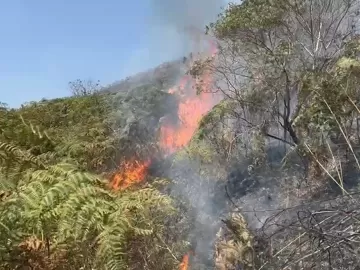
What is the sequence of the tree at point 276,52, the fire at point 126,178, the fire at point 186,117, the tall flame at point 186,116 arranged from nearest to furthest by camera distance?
the fire at point 126,178, the tree at point 276,52, the tall flame at point 186,116, the fire at point 186,117

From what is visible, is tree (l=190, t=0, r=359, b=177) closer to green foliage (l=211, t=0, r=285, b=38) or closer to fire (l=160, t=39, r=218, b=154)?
green foliage (l=211, t=0, r=285, b=38)

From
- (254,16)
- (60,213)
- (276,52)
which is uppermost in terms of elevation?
(254,16)

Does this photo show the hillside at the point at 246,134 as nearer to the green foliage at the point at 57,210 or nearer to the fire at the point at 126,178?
the fire at the point at 126,178

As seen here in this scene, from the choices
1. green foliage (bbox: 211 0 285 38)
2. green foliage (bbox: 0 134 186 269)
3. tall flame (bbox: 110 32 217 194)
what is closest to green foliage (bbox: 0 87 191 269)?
green foliage (bbox: 0 134 186 269)

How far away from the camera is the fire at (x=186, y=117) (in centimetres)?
1909

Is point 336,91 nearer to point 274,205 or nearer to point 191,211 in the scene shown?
point 274,205

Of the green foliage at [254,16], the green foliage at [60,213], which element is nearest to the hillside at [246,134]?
the green foliage at [254,16]

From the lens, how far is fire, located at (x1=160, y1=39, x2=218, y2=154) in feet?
62.6

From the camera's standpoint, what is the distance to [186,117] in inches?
907

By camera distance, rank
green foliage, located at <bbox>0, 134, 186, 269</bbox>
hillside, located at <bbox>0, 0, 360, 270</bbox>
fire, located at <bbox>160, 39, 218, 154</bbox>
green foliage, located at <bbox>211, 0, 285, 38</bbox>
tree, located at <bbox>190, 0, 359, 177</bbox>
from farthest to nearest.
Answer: fire, located at <bbox>160, 39, 218, 154</bbox> → green foliage, located at <bbox>211, 0, 285, 38</bbox> → tree, located at <bbox>190, 0, 359, 177</bbox> → hillside, located at <bbox>0, 0, 360, 270</bbox> → green foliage, located at <bbox>0, 134, 186, 269</bbox>

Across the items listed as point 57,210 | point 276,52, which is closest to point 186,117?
point 276,52

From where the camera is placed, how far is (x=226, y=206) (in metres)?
13.1

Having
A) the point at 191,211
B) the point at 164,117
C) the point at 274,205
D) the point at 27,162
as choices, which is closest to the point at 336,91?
the point at 274,205

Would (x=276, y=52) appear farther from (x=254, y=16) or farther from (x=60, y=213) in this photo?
(x=60, y=213)
